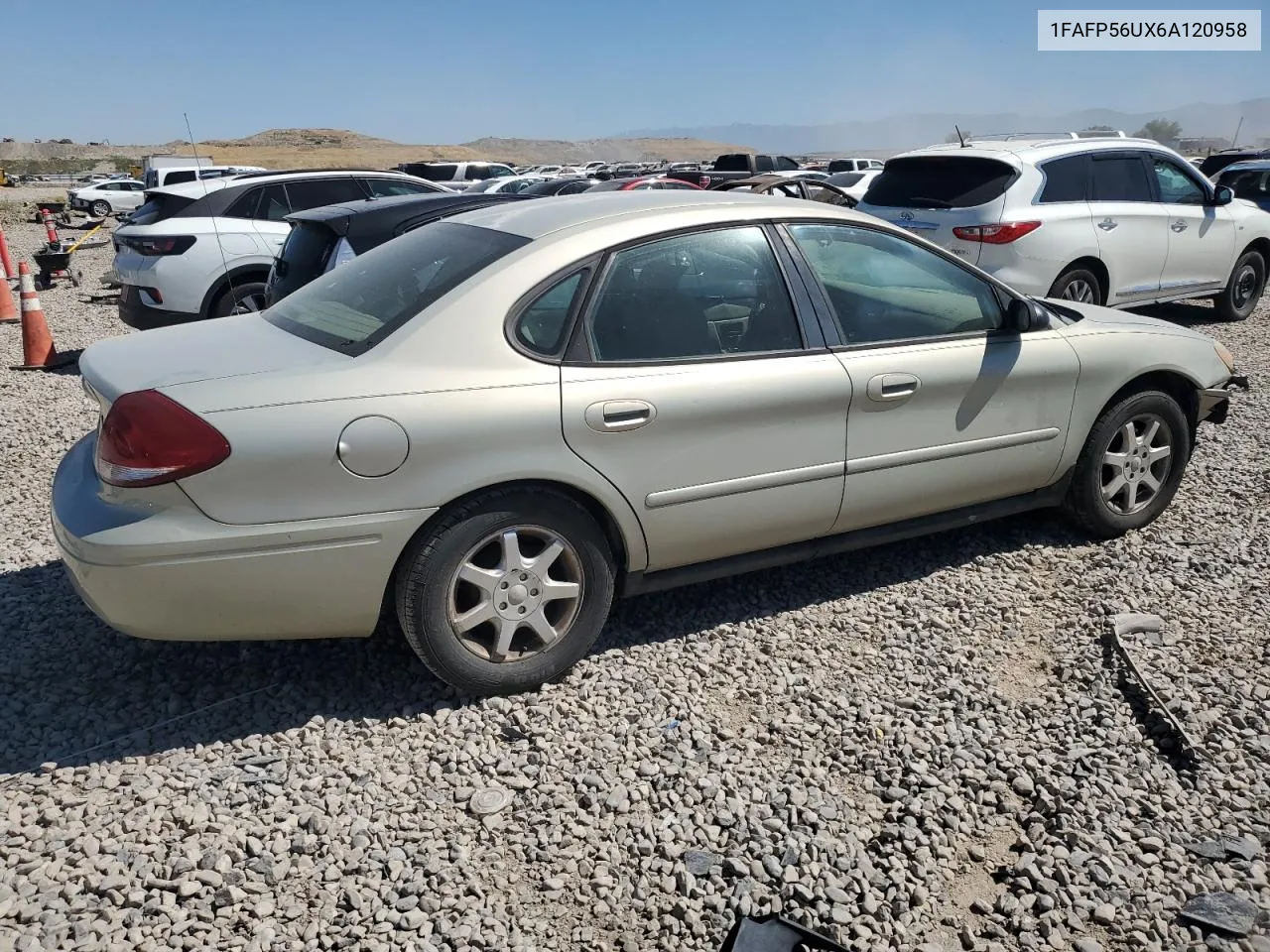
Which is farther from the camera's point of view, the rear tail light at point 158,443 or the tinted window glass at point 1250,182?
the tinted window glass at point 1250,182

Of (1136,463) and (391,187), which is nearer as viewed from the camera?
(1136,463)

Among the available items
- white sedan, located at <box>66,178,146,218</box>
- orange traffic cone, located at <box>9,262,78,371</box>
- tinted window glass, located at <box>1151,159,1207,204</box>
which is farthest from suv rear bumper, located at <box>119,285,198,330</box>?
white sedan, located at <box>66,178,146,218</box>

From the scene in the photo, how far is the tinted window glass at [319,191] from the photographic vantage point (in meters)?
9.62

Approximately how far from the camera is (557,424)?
3.22 meters

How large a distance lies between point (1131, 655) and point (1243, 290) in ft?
27.7

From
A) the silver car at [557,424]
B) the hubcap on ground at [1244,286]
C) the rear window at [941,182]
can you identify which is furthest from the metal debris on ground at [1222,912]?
the hubcap on ground at [1244,286]

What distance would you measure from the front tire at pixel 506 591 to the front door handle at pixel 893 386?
3.95 ft

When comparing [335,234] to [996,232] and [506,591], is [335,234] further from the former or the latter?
[996,232]

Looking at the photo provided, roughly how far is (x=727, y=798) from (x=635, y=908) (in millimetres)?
497

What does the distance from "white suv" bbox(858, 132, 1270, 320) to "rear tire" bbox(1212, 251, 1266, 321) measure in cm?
36

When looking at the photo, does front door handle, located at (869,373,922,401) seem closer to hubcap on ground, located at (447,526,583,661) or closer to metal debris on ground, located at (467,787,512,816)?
hubcap on ground, located at (447,526,583,661)

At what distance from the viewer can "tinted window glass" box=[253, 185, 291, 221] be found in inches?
366

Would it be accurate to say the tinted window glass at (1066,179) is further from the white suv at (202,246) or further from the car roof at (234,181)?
the car roof at (234,181)

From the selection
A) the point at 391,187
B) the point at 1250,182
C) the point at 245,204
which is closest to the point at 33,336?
the point at 245,204
